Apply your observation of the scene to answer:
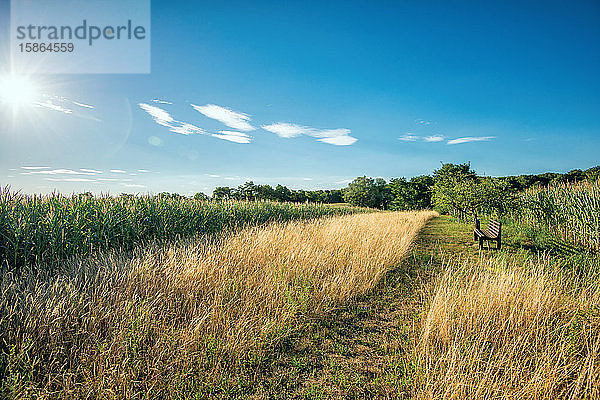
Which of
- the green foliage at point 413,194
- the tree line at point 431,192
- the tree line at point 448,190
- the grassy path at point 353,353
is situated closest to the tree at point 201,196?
the tree line at point 431,192

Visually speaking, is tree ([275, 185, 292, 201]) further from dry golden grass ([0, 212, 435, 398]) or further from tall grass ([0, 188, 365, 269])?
dry golden grass ([0, 212, 435, 398])

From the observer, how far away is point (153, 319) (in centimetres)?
334

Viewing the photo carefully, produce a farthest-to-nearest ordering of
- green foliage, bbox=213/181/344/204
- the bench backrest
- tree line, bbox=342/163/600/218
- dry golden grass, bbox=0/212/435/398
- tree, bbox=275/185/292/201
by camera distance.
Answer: tree, bbox=275/185/292/201 < green foliage, bbox=213/181/344/204 < tree line, bbox=342/163/600/218 < the bench backrest < dry golden grass, bbox=0/212/435/398

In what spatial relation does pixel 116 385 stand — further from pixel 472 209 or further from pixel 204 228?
pixel 472 209

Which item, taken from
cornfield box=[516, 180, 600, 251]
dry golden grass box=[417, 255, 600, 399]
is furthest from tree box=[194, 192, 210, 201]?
cornfield box=[516, 180, 600, 251]

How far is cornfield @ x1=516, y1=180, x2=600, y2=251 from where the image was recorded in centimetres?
961

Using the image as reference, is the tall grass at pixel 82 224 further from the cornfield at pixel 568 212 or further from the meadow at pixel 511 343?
the cornfield at pixel 568 212

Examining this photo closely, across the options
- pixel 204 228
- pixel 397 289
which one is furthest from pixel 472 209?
pixel 204 228

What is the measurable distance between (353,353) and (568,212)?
13078 mm

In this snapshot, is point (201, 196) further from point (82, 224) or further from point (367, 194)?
point (367, 194)

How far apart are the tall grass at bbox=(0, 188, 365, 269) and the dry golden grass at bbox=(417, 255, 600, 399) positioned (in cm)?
772

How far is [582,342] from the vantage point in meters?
3.34

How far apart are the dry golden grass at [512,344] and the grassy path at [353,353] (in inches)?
12.1

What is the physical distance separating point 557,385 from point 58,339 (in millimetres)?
5271
